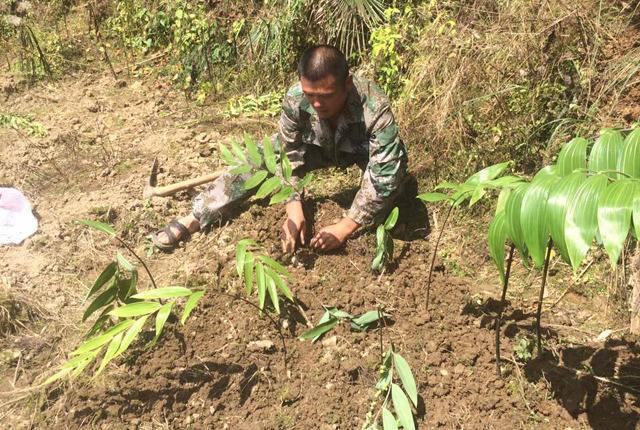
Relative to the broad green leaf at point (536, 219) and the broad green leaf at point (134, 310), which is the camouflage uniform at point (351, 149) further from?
the broad green leaf at point (536, 219)

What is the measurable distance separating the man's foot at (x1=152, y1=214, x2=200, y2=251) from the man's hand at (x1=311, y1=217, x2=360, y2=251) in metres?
0.77

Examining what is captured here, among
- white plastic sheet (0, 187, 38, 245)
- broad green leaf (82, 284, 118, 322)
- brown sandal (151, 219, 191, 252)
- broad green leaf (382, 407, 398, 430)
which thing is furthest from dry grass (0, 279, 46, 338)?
broad green leaf (382, 407, 398, 430)

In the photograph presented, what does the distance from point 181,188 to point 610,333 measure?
238 centimetres

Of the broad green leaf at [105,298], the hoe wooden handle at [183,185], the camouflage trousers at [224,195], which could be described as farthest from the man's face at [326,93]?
the broad green leaf at [105,298]

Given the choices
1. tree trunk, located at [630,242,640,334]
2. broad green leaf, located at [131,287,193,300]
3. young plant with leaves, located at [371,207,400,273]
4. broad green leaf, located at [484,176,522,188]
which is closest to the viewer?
broad green leaf, located at [484,176,522,188]

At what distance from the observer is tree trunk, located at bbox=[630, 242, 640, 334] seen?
2.29 meters

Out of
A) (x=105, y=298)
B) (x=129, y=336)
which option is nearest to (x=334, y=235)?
(x=105, y=298)

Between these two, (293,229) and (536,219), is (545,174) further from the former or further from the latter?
(293,229)

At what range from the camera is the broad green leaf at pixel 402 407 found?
6.53 feet

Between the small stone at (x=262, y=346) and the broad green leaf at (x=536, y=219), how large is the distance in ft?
4.53

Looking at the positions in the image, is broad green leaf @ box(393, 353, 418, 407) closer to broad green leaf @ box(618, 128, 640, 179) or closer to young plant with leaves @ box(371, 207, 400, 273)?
young plant with leaves @ box(371, 207, 400, 273)

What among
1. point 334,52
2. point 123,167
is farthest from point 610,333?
point 123,167

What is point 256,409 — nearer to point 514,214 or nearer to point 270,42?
point 514,214

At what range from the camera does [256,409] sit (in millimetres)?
2295
